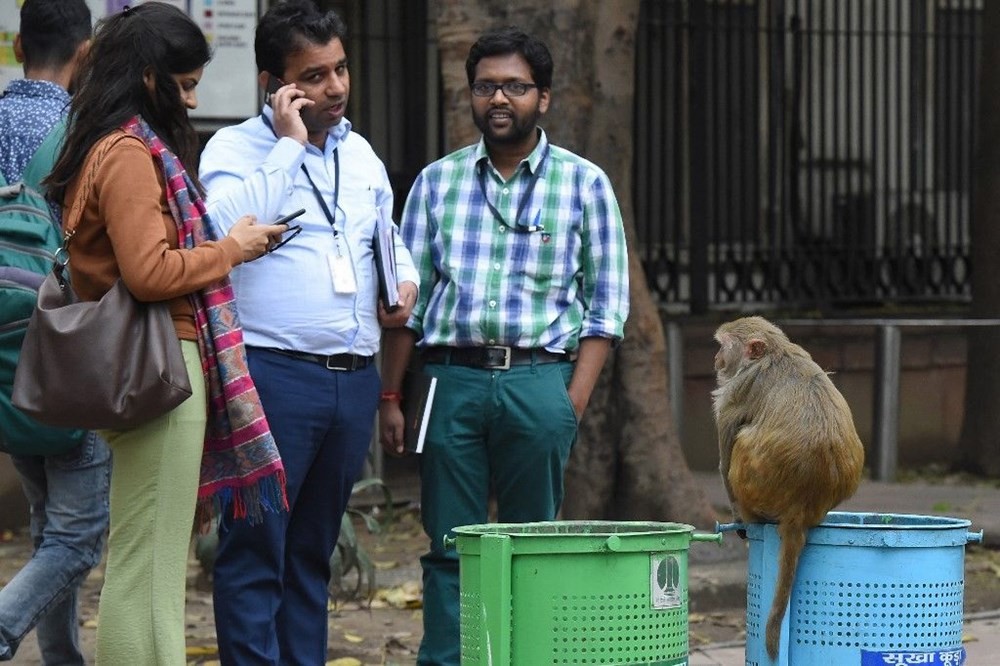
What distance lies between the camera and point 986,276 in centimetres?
997

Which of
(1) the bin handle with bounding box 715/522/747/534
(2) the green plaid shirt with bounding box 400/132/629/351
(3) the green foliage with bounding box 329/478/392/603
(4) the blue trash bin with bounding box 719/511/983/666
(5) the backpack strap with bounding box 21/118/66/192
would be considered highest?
(5) the backpack strap with bounding box 21/118/66/192

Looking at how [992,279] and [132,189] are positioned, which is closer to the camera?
[132,189]

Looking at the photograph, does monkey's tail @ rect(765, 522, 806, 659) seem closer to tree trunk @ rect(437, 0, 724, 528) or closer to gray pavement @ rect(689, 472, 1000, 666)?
gray pavement @ rect(689, 472, 1000, 666)

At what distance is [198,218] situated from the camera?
4.07 metres

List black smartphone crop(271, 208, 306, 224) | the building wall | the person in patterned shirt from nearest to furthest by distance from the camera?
black smartphone crop(271, 208, 306, 224) → the person in patterned shirt → the building wall

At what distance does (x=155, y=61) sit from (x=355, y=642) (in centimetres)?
283

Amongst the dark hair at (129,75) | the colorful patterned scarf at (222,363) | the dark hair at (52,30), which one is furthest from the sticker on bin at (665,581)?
the dark hair at (52,30)

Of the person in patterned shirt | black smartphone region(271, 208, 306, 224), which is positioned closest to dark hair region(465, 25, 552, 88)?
black smartphone region(271, 208, 306, 224)

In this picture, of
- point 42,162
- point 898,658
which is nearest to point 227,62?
point 42,162

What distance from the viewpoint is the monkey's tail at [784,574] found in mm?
3969

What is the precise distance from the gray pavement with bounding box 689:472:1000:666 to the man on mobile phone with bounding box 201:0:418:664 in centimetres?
187

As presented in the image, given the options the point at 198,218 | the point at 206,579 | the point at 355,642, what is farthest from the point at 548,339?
the point at 206,579

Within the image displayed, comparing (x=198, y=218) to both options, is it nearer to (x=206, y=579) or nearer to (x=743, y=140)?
(x=206, y=579)

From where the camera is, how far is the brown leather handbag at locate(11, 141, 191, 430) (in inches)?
150
